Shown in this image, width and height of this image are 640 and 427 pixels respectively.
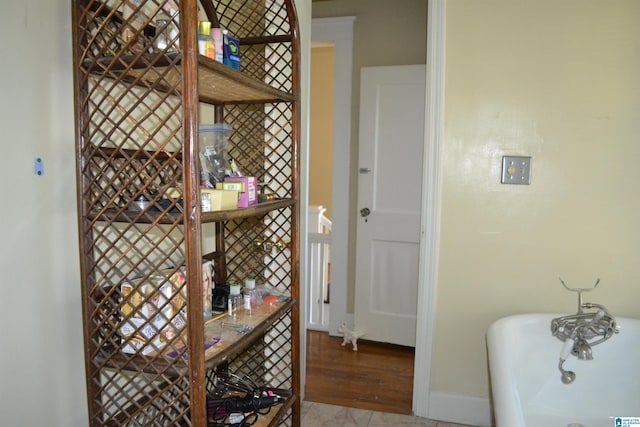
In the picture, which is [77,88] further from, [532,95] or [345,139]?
[345,139]

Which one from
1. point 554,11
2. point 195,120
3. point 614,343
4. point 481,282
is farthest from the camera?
point 481,282

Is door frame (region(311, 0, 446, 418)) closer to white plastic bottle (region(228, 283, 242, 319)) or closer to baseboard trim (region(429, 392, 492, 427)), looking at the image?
baseboard trim (region(429, 392, 492, 427))

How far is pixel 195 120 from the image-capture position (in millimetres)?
1045

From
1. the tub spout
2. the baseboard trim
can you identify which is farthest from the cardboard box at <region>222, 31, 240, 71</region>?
the baseboard trim

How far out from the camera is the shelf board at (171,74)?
1065 mm

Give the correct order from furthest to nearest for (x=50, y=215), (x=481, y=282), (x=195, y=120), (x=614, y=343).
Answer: (x=481, y=282)
(x=614, y=343)
(x=50, y=215)
(x=195, y=120)

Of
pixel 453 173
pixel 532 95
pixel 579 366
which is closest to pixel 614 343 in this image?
pixel 579 366

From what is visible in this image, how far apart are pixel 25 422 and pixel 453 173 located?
6.44 feet

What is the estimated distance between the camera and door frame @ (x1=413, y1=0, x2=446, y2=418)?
2270 millimetres

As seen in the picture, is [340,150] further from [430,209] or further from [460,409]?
[460,409]

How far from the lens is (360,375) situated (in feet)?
9.67

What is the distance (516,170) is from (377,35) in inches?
66.9

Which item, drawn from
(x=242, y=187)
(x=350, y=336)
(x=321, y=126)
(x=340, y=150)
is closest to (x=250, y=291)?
(x=242, y=187)

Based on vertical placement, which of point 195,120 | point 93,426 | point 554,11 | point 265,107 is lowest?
point 93,426
